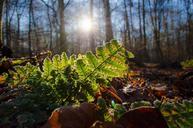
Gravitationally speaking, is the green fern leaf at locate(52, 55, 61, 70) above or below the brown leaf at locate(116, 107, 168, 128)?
above

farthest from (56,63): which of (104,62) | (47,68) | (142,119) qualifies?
(142,119)

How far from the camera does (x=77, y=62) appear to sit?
160cm

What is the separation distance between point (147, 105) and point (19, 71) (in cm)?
97

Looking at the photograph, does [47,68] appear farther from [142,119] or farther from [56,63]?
[142,119]

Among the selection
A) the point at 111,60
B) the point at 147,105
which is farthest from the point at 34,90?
the point at 147,105

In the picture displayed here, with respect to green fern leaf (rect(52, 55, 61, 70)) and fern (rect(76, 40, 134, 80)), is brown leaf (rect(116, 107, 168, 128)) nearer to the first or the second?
fern (rect(76, 40, 134, 80))

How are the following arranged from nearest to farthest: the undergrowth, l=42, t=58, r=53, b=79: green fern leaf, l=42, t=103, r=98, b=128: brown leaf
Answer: l=42, t=103, r=98, b=128: brown leaf < the undergrowth < l=42, t=58, r=53, b=79: green fern leaf

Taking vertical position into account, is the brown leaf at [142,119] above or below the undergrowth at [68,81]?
below

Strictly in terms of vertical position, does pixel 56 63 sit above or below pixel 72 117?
above

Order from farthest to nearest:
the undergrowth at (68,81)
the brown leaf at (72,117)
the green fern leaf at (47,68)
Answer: the green fern leaf at (47,68)
the undergrowth at (68,81)
the brown leaf at (72,117)

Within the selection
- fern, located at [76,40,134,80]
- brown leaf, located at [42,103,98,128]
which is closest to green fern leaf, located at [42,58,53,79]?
fern, located at [76,40,134,80]

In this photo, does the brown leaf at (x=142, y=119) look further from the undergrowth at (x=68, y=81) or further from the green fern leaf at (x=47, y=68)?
the green fern leaf at (x=47, y=68)

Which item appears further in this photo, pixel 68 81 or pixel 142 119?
pixel 68 81

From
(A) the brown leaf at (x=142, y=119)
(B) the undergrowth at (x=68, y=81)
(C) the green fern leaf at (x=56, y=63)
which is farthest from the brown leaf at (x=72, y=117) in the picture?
(C) the green fern leaf at (x=56, y=63)
